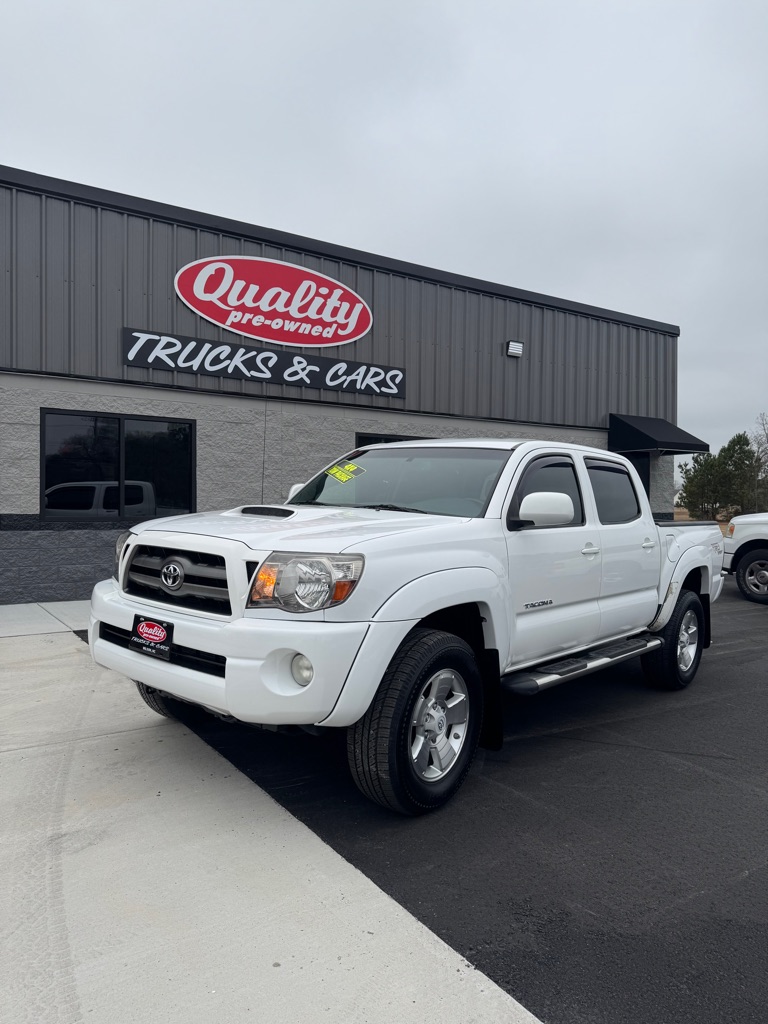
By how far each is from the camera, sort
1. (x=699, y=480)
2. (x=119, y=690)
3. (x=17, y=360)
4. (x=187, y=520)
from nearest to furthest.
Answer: (x=187, y=520) < (x=119, y=690) < (x=17, y=360) < (x=699, y=480)

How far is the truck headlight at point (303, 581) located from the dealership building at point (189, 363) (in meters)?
7.21

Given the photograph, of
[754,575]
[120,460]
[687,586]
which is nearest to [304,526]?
[687,586]

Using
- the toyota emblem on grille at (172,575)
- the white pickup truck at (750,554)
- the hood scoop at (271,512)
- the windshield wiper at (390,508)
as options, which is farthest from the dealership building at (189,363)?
the toyota emblem on grille at (172,575)

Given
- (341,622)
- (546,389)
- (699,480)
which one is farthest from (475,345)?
(699,480)

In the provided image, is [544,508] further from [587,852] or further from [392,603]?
[587,852]

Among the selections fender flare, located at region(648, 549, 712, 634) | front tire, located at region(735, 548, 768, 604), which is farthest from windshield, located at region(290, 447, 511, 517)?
front tire, located at region(735, 548, 768, 604)

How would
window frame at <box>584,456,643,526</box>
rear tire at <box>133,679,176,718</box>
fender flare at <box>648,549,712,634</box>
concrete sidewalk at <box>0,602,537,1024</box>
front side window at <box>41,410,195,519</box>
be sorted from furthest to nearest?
front side window at <box>41,410,195,519</box> < fender flare at <box>648,549,712,634</box> < window frame at <box>584,456,643,526</box> < rear tire at <box>133,679,176,718</box> < concrete sidewalk at <box>0,602,537,1024</box>

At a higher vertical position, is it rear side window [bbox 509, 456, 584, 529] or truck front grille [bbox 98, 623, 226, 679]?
rear side window [bbox 509, 456, 584, 529]

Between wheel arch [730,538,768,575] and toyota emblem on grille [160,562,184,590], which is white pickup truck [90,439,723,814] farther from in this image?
wheel arch [730,538,768,575]

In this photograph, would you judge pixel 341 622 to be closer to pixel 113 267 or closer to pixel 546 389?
pixel 113 267

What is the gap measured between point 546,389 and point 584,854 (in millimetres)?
12339

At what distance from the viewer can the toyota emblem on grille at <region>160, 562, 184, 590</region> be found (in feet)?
12.2

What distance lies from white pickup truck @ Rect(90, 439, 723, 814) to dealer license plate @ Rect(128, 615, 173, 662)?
1 centimetres

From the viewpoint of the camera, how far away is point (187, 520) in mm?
4188
